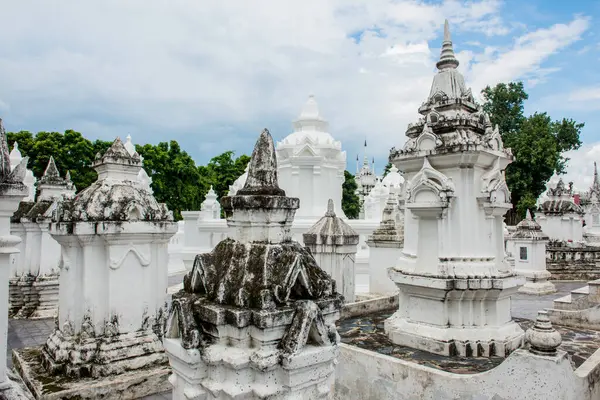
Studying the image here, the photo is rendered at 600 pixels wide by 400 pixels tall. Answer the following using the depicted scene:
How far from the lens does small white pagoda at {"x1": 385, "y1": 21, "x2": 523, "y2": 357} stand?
21.9ft

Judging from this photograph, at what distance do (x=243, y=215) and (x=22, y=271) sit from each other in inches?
473

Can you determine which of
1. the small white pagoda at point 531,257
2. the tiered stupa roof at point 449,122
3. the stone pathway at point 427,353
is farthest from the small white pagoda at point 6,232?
the small white pagoda at point 531,257

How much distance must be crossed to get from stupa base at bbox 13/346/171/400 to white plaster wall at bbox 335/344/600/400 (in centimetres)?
289

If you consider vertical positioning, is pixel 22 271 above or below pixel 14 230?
below

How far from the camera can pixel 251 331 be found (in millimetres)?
3240

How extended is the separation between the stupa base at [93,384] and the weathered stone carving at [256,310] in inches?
130

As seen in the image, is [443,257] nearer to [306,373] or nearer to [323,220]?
[306,373]

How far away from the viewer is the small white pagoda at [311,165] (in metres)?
21.4

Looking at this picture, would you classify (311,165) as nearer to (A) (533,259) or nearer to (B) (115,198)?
(A) (533,259)

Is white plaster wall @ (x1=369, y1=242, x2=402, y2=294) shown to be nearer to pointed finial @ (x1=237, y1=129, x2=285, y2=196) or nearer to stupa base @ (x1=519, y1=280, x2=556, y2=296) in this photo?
stupa base @ (x1=519, y1=280, x2=556, y2=296)

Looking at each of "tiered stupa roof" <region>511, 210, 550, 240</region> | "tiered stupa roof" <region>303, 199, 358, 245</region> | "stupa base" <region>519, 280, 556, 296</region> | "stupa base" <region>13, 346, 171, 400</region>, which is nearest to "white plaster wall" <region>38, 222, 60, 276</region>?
"stupa base" <region>13, 346, 171, 400</region>

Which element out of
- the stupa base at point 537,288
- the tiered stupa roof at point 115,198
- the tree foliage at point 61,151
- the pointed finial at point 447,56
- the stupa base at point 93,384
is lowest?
the stupa base at point 537,288

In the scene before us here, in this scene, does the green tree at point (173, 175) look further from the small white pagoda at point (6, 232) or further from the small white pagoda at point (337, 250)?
the small white pagoda at point (6, 232)

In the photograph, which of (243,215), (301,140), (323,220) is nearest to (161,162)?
(301,140)
